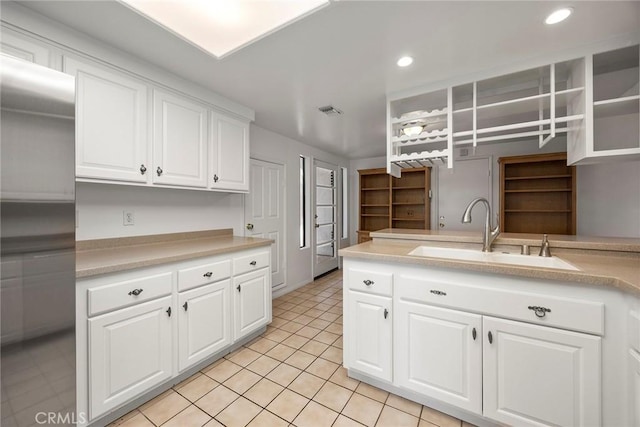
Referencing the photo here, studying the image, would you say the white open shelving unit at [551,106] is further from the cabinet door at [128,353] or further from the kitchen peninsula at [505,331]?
the cabinet door at [128,353]

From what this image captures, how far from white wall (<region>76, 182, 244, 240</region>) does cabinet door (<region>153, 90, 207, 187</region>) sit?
0.30 metres

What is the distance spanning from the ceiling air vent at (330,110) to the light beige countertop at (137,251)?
4.93ft

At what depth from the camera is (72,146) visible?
2.63 ft

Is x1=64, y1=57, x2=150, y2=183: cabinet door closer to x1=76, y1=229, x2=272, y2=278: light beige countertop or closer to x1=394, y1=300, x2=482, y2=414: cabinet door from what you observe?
x1=76, y1=229, x2=272, y2=278: light beige countertop

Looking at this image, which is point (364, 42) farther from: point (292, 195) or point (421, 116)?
point (292, 195)

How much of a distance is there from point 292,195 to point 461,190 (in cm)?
283

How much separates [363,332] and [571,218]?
11.6ft

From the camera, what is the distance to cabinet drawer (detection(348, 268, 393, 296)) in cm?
168

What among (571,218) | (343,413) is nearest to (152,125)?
(343,413)

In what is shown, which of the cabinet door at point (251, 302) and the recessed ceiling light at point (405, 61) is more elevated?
the recessed ceiling light at point (405, 61)

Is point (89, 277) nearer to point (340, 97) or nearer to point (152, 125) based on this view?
point (152, 125)

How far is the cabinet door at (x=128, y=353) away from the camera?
4.50 feet

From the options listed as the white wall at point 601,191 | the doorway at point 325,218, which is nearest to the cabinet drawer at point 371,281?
the doorway at point 325,218

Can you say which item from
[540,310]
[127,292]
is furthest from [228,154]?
[540,310]
